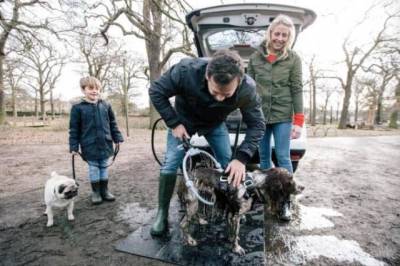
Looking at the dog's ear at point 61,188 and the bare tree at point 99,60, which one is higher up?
the bare tree at point 99,60

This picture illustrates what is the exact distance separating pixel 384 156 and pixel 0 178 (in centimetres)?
999

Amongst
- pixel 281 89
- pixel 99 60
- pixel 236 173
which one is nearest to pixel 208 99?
pixel 236 173

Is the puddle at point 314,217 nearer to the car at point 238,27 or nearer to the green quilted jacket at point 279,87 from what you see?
the car at point 238,27

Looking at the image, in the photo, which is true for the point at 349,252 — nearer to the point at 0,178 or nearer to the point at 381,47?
the point at 0,178

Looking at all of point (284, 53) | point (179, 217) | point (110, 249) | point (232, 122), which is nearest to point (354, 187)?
point (232, 122)

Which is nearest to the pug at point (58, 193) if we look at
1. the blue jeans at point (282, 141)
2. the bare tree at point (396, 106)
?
the blue jeans at point (282, 141)

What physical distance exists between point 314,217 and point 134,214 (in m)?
2.21

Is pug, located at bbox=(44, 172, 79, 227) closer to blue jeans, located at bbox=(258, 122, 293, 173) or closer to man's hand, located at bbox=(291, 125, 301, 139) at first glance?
blue jeans, located at bbox=(258, 122, 293, 173)

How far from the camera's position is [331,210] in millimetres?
3582

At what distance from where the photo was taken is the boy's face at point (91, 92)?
371cm

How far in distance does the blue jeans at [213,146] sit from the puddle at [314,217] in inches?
47.1

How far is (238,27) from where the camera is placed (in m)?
4.20

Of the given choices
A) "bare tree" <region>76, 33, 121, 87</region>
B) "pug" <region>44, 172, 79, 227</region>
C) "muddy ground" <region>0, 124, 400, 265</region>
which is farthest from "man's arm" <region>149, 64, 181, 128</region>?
"bare tree" <region>76, 33, 121, 87</region>

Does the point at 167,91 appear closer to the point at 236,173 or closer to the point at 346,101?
the point at 236,173
